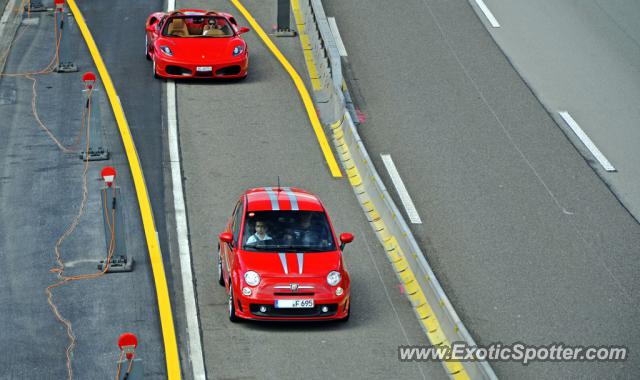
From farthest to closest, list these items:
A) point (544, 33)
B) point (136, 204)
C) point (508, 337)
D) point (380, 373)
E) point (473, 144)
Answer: point (544, 33)
point (473, 144)
point (136, 204)
point (508, 337)
point (380, 373)

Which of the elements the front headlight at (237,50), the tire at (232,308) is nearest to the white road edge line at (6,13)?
the front headlight at (237,50)

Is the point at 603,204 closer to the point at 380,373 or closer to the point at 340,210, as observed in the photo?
the point at 340,210

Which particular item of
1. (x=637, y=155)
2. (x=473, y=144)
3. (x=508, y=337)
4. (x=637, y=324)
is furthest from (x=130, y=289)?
(x=637, y=155)

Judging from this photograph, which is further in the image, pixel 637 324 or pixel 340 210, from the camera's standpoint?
pixel 340 210

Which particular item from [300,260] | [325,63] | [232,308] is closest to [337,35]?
[325,63]

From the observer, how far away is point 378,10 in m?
29.4

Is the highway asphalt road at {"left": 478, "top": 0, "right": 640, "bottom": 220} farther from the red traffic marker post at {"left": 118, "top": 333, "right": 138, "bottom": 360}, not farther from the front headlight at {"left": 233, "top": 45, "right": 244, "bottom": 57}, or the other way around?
the red traffic marker post at {"left": 118, "top": 333, "right": 138, "bottom": 360}

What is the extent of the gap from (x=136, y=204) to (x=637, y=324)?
804cm

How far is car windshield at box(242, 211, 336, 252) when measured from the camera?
15625 millimetres

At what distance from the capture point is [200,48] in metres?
→ 24.4

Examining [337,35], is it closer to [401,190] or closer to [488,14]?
[488,14]

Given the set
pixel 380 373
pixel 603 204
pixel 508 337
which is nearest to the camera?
pixel 380 373

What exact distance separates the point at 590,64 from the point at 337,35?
5.91m

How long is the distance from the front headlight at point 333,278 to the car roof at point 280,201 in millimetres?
1362
